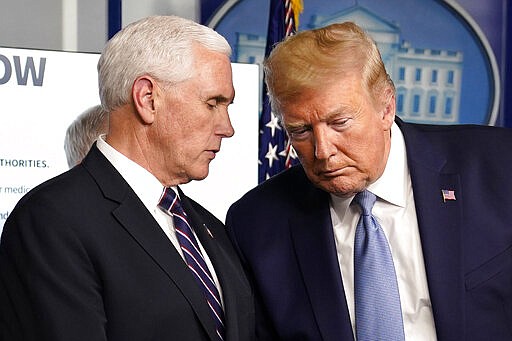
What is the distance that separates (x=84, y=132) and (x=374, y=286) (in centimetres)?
91

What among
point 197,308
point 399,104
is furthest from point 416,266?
point 399,104

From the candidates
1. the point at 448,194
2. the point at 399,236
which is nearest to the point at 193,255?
the point at 399,236

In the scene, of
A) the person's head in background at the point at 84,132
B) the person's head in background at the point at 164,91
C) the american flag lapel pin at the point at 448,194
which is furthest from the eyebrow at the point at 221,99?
the person's head in background at the point at 84,132

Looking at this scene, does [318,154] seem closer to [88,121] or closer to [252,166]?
[88,121]

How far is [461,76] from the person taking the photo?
5043mm

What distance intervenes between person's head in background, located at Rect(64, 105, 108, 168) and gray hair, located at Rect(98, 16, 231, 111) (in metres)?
0.60

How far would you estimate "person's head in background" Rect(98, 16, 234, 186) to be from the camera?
1.81m

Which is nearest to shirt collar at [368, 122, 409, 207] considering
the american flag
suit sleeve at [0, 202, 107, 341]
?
suit sleeve at [0, 202, 107, 341]

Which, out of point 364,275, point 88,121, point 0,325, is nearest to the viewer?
point 0,325

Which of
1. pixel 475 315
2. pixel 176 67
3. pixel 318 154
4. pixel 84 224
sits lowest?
pixel 475 315

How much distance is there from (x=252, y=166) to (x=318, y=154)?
6.02ft

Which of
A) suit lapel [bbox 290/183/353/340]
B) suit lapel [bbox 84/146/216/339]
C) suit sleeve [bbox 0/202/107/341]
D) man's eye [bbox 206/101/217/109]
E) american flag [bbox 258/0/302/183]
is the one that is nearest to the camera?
suit sleeve [bbox 0/202/107/341]

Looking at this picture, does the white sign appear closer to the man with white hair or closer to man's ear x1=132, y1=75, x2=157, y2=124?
the man with white hair

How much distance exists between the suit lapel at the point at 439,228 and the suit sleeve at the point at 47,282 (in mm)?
682
